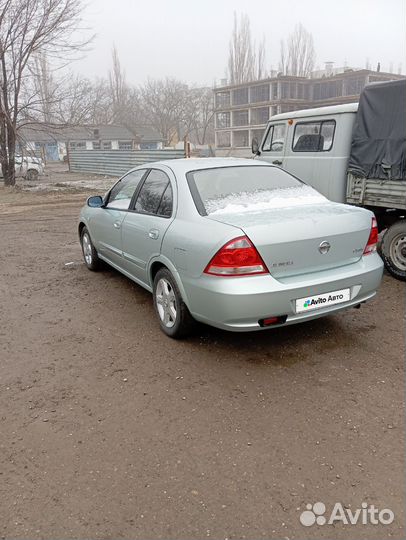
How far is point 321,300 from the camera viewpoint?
3424 millimetres

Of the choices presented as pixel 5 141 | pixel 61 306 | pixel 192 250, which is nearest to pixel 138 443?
pixel 192 250

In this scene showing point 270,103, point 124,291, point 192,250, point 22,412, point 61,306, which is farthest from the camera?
point 270,103

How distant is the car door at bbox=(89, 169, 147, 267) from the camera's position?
487 centimetres

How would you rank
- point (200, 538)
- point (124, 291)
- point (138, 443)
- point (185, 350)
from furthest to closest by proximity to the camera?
point (124, 291)
point (185, 350)
point (138, 443)
point (200, 538)

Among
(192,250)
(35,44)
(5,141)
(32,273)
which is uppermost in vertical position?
(35,44)

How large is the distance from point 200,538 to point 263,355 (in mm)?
1819

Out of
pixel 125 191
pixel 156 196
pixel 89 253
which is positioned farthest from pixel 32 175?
pixel 156 196

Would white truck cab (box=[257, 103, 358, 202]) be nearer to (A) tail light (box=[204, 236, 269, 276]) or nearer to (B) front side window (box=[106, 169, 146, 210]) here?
(B) front side window (box=[106, 169, 146, 210])

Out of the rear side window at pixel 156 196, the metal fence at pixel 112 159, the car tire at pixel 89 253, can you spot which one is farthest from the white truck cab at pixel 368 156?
the metal fence at pixel 112 159

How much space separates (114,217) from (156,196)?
0.90 meters

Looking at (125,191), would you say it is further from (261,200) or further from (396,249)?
(396,249)

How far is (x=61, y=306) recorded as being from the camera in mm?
4992

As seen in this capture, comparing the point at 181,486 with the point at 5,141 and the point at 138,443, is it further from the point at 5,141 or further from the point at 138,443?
the point at 5,141

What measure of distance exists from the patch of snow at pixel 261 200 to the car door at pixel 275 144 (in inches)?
143
